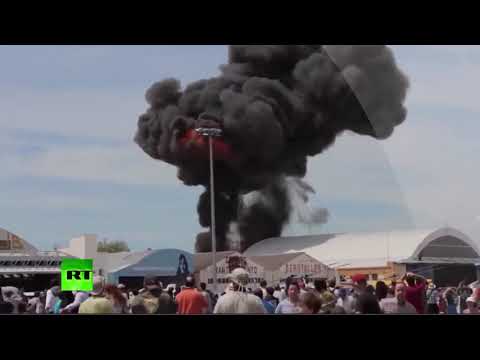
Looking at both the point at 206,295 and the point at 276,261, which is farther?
the point at 276,261

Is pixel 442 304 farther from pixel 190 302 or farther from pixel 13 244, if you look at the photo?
pixel 13 244

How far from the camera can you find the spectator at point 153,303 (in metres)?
6.39

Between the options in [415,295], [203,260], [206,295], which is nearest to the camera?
[415,295]

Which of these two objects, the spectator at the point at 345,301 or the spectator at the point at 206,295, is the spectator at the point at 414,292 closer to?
the spectator at the point at 345,301

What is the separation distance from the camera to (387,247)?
3675 cm

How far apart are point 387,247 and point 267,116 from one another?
1511 cm

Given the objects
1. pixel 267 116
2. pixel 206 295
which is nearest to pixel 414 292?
pixel 206 295

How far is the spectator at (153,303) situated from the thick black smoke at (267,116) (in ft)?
138

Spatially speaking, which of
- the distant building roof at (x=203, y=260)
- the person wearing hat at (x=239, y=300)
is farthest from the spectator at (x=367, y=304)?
the distant building roof at (x=203, y=260)

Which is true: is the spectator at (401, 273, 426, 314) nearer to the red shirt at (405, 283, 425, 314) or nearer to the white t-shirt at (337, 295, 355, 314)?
the red shirt at (405, 283, 425, 314)

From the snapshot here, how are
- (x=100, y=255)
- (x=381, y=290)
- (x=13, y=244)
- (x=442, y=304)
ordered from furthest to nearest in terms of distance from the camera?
1. (x=100, y=255)
2. (x=13, y=244)
3. (x=442, y=304)
4. (x=381, y=290)

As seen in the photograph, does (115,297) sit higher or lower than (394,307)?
higher
